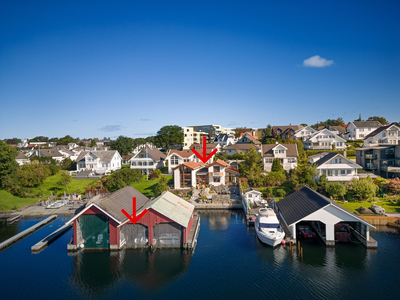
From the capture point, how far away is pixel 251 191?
117 feet

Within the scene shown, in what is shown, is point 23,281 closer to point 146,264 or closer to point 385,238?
point 146,264

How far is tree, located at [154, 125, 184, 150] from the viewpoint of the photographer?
3612 inches

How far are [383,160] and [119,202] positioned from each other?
45533mm

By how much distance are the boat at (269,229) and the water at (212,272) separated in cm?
71

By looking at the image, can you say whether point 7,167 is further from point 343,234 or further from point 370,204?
point 370,204

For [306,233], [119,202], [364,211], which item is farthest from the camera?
[364,211]

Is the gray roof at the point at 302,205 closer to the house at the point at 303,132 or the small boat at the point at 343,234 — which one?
the small boat at the point at 343,234

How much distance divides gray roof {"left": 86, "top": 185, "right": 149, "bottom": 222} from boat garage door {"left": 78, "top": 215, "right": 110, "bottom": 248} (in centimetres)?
112

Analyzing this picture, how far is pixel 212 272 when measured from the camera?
19766 millimetres

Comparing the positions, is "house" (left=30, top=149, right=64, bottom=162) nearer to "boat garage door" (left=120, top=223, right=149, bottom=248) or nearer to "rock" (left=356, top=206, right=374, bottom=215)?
"boat garage door" (left=120, top=223, right=149, bottom=248)

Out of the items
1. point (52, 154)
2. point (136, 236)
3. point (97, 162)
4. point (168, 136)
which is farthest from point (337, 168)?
point (52, 154)

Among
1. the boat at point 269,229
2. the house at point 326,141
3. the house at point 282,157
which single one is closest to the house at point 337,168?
the house at point 282,157

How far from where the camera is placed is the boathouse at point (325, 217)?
23.0 metres

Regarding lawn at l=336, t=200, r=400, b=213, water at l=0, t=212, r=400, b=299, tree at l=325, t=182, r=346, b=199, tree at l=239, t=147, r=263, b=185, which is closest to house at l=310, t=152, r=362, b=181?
tree at l=325, t=182, r=346, b=199
